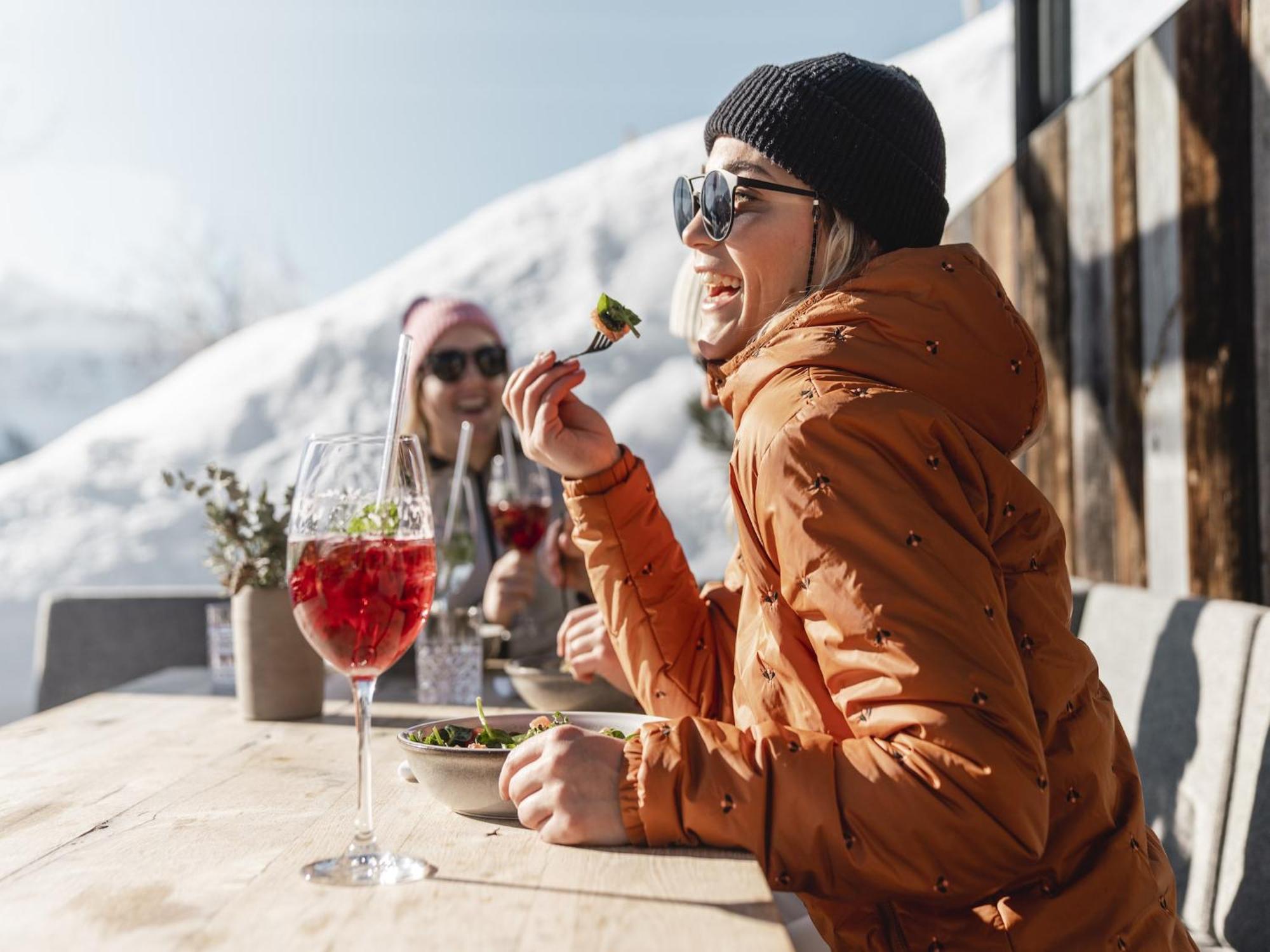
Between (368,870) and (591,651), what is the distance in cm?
96

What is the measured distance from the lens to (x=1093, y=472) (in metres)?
3.45

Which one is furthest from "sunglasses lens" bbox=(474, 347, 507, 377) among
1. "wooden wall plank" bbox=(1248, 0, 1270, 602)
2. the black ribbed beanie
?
the black ribbed beanie

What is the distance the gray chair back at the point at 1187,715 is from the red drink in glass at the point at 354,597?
1.38 meters

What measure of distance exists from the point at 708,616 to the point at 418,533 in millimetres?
825

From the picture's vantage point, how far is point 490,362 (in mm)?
3918

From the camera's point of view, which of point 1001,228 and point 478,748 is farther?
point 1001,228

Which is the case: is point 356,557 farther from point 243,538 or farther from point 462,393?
point 462,393

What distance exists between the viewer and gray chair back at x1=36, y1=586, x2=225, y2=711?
3746 mm

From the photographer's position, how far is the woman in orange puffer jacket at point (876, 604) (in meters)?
1.07

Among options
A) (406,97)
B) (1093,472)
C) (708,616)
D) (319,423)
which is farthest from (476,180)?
(708,616)

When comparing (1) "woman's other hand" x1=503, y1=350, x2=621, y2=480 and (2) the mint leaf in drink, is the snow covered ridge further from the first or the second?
(2) the mint leaf in drink

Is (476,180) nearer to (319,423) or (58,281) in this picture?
(58,281)

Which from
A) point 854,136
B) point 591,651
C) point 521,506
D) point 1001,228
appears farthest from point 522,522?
point 1001,228

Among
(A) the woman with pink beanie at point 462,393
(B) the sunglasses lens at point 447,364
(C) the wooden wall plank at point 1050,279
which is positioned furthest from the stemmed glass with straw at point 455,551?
(C) the wooden wall plank at point 1050,279
